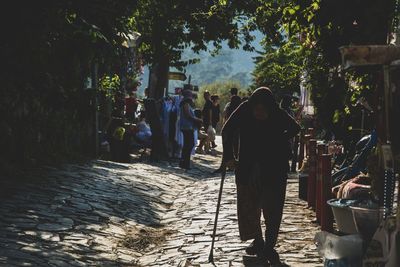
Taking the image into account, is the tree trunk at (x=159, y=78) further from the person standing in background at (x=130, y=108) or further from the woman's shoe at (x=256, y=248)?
the woman's shoe at (x=256, y=248)

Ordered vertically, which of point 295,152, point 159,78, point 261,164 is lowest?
point 295,152

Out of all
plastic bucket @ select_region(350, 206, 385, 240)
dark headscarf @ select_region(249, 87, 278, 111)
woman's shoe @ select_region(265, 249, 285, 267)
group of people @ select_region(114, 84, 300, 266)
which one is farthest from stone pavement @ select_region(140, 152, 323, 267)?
dark headscarf @ select_region(249, 87, 278, 111)

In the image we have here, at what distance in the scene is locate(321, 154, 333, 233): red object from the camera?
981 cm

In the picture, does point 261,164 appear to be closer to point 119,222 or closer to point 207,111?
point 119,222

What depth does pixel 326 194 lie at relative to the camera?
10.1 m

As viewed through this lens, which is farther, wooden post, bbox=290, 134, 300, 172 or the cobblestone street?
wooden post, bbox=290, 134, 300, 172

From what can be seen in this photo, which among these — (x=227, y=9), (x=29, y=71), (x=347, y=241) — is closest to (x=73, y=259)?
(x=347, y=241)

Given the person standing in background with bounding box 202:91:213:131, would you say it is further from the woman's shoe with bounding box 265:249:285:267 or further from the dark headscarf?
the woman's shoe with bounding box 265:249:285:267

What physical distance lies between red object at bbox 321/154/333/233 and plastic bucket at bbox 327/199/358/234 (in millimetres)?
456

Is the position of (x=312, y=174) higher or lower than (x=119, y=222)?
higher

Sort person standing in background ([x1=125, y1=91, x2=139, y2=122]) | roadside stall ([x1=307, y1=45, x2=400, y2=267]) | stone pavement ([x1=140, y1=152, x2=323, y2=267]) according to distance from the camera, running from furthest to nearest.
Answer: person standing in background ([x1=125, y1=91, x2=139, y2=122]) < stone pavement ([x1=140, y1=152, x2=323, y2=267]) < roadside stall ([x1=307, y1=45, x2=400, y2=267])

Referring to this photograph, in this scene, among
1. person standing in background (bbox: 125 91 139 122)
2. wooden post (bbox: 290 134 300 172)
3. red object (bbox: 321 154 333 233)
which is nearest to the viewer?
red object (bbox: 321 154 333 233)

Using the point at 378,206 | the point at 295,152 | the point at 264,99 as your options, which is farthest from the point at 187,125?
the point at 378,206

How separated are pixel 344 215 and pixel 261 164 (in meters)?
1.23
